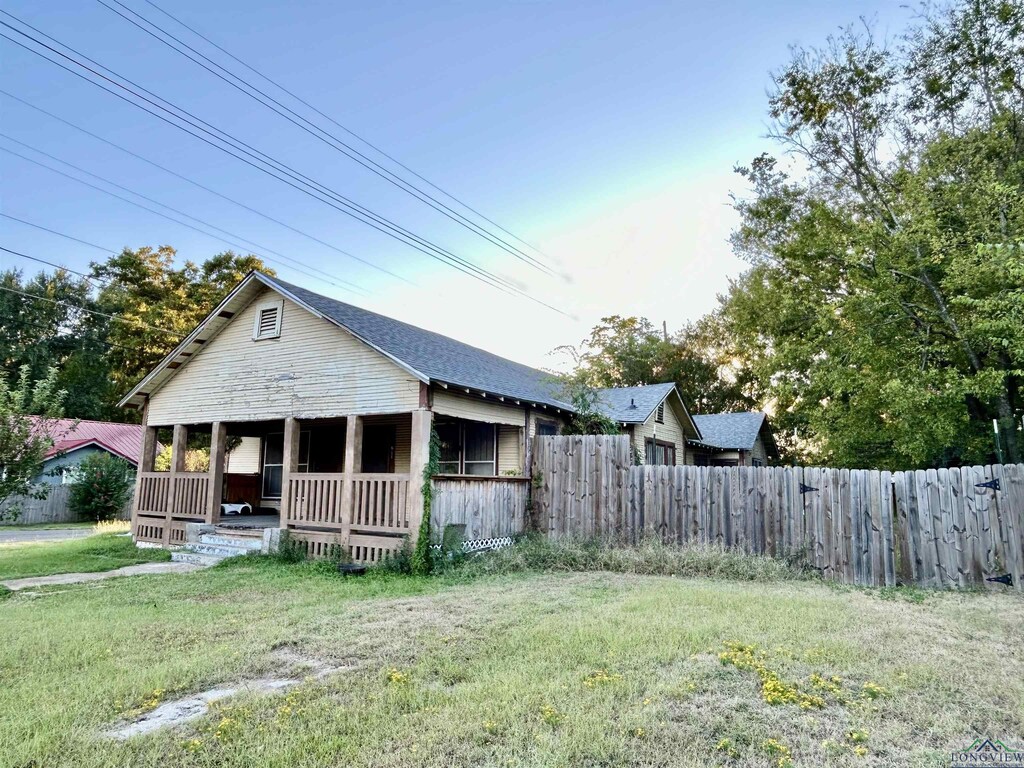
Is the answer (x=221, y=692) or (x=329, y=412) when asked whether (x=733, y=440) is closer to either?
(x=329, y=412)

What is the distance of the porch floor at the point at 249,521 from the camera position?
12.6 meters

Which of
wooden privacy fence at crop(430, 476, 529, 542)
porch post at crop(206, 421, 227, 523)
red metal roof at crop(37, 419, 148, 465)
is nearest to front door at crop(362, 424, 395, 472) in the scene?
porch post at crop(206, 421, 227, 523)

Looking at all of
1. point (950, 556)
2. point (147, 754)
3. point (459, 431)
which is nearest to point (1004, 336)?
point (950, 556)

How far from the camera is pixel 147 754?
3131 millimetres

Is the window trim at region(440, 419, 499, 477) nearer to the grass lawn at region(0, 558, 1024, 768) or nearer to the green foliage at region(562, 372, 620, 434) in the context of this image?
the green foliage at region(562, 372, 620, 434)

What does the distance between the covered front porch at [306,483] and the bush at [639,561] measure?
1.66 metres

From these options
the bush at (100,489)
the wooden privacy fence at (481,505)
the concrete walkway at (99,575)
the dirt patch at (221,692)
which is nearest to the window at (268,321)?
the concrete walkway at (99,575)

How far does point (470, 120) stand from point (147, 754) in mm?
16134

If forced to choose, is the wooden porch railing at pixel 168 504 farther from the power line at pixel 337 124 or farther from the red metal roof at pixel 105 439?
the red metal roof at pixel 105 439

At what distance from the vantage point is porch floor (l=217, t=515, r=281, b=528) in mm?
12607

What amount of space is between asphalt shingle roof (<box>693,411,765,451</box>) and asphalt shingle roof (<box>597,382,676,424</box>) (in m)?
4.33

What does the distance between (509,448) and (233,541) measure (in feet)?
19.7

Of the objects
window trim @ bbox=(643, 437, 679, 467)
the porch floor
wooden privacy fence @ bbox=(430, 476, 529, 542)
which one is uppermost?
window trim @ bbox=(643, 437, 679, 467)

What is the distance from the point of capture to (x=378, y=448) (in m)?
15.2
